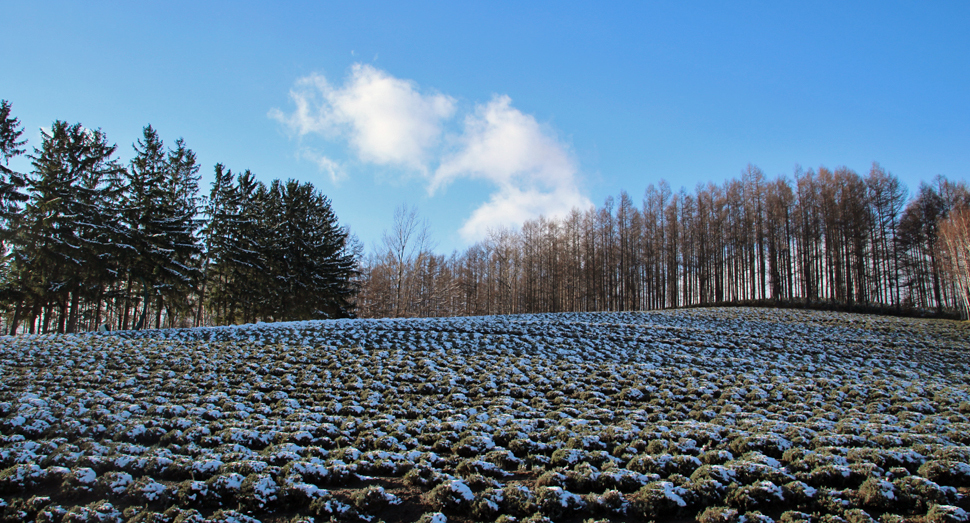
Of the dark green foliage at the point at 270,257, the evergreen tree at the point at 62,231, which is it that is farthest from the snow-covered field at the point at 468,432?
the dark green foliage at the point at 270,257

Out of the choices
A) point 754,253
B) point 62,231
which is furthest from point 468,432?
point 754,253

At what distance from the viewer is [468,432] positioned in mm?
6680

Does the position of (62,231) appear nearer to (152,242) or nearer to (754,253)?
(152,242)

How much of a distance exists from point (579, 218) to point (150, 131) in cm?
3629

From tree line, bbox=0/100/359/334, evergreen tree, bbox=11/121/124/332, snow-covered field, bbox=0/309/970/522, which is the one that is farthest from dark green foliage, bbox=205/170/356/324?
snow-covered field, bbox=0/309/970/522

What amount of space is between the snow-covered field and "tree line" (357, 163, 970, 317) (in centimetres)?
1949

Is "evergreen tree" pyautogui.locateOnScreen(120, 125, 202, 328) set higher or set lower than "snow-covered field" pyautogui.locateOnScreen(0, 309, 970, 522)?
higher

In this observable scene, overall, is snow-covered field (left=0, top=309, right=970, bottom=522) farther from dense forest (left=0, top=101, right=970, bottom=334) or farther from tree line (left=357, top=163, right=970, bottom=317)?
tree line (left=357, top=163, right=970, bottom=317)

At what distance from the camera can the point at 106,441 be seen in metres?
6.07

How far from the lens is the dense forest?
20641 mm

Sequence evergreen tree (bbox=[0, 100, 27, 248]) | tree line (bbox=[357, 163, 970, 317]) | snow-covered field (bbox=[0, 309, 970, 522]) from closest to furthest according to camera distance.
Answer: snow-covered field (bbox=[0, 309, 970, 522]) → evergreen tree (bbox=[0, 100, 27, 248]) → tree line (bbox=[357, 163, 970, 317])

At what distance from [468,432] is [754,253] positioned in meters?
39.3

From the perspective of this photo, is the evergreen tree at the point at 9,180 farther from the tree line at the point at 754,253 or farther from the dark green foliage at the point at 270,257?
the tree line at the point at 754,253

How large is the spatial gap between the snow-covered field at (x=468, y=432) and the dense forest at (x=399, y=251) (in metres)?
10.0
